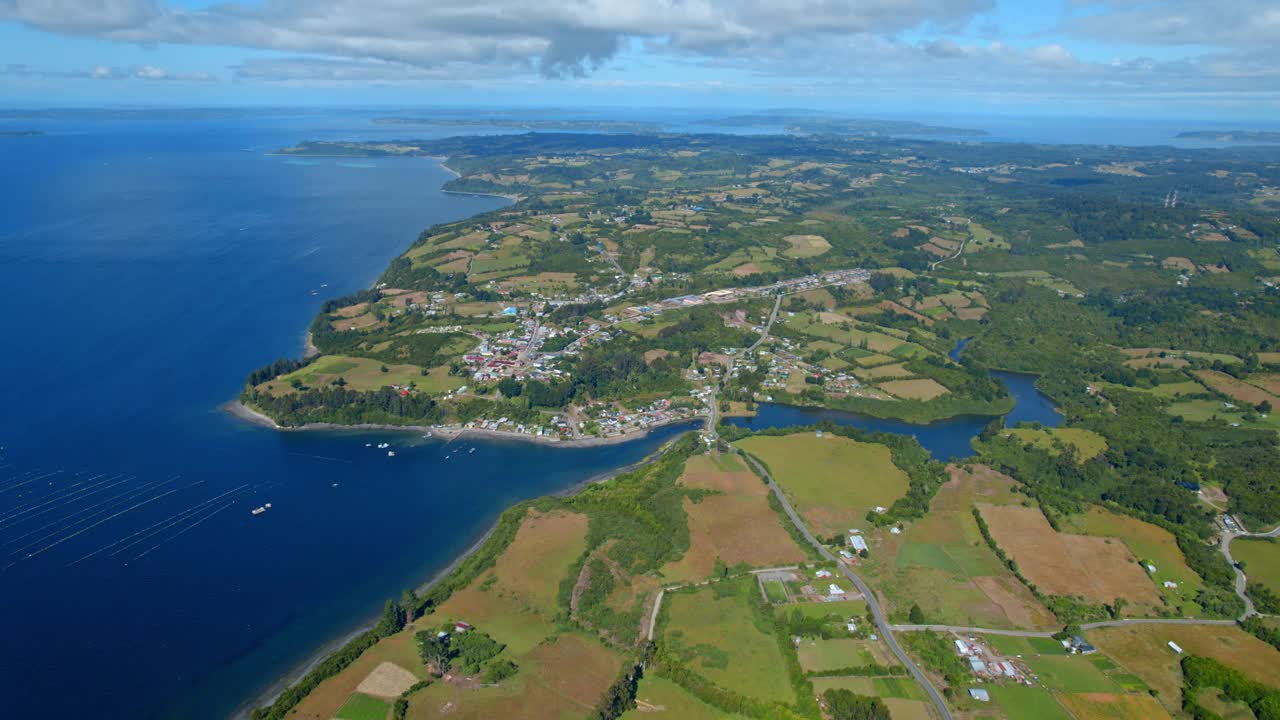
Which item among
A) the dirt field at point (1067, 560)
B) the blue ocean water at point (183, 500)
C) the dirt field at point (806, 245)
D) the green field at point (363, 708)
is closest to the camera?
the green field at point (363, 708)

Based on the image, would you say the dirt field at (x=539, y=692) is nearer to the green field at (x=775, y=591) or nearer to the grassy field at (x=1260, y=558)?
the green field at (x=775, y=591)

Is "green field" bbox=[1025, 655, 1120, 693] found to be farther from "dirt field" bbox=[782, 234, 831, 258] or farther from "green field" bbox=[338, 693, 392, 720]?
"dirt field" bbox=[782, 234, 831, 258]

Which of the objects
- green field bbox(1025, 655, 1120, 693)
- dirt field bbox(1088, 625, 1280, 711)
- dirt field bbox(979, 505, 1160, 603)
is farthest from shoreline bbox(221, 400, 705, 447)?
dirt field bbox(1088, 625, 1280, 711)

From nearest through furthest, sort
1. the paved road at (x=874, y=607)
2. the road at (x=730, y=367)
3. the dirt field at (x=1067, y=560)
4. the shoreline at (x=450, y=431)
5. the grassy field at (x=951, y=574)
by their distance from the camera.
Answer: the paved road at (x=874, y=607)
the grassy field at (x=951, y=574)
the dirt field at (x=1067, y=560)
the shoreline at (x=450, y=431)
the road at (x=730, y=367)

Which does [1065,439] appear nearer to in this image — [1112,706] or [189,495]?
[1112,706]

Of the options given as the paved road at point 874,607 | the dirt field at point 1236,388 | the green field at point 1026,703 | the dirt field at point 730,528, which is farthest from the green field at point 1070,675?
the dirt field at point 1236,388

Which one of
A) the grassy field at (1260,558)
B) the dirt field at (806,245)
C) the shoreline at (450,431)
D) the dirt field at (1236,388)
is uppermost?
the dirt field at (806,245)

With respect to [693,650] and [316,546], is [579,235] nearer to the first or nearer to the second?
[316,546]
